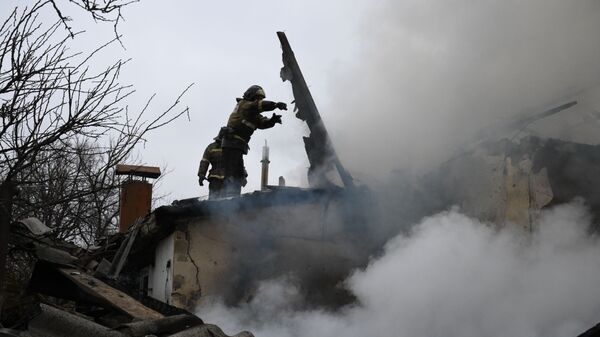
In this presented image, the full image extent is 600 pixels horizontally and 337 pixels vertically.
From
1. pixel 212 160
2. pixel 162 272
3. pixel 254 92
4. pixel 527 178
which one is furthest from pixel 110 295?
pixel 212 160

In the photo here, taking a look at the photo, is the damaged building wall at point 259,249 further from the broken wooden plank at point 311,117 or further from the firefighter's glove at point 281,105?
the firefighter's glove at point 281,105

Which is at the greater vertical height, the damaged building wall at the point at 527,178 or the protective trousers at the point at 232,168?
the protective trousers at the point at 232,168

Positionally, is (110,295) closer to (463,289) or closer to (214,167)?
(463,289)

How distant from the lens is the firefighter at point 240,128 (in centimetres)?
1202

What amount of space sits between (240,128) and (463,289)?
4.82 meters

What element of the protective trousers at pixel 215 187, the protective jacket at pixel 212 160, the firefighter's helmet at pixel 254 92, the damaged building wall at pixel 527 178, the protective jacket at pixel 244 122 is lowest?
the damaged building wall at pixel 527 178

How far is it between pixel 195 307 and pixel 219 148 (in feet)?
12.1

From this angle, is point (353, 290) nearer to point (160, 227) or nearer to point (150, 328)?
point (160, 227)

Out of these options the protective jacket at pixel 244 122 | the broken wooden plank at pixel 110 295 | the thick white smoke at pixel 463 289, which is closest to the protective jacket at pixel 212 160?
the protective jacket at pixel 244 122

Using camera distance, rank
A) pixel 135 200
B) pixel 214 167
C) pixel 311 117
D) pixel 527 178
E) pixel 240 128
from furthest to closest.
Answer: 1. pixel 135 200
2. pixel 214 167
3. pixel 240 128
4. pixel 311 117
5. pixel 527 178

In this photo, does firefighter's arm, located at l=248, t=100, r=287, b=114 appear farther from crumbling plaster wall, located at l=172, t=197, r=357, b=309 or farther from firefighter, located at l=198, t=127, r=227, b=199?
crumbling plaster wall, located at l=172, t=197, r=357, b=309

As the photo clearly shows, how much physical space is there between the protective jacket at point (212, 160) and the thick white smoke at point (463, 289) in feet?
9.97

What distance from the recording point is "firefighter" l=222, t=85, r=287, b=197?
12.0m

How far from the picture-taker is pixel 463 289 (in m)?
8.78
